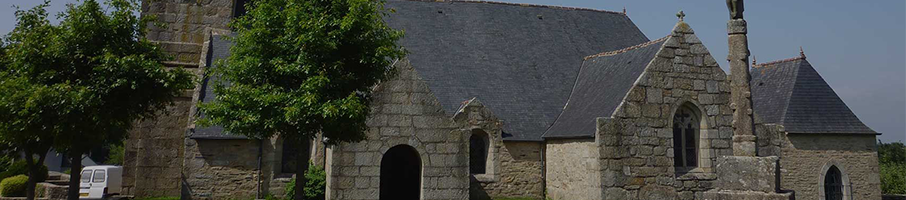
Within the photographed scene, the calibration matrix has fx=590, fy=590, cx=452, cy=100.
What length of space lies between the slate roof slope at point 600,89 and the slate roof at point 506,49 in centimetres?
56

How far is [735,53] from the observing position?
26.1 ft

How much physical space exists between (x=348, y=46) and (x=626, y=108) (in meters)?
6.23

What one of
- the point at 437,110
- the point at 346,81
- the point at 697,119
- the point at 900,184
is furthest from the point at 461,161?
the point at 900,184

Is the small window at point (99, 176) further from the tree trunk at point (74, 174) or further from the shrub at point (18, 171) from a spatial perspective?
the tree trunk at point (74, 174)

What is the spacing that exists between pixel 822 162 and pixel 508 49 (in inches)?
383

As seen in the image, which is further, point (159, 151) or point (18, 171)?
point (18, 171)

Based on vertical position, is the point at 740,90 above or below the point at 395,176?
above

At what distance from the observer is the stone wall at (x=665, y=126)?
1232cm

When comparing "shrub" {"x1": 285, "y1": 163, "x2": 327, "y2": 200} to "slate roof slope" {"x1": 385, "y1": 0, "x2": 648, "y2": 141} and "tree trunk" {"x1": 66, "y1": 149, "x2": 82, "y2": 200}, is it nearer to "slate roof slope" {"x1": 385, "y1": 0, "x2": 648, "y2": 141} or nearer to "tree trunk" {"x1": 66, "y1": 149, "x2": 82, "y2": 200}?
"slate roof slope" {"x1": 385, "y1": 0, "x2": 648, "y2": 141}

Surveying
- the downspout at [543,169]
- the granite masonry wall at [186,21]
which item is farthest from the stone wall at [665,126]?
the granite masonry wall at [186,21]

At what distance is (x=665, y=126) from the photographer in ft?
42.0

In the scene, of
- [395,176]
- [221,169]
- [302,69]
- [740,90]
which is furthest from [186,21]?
[740,90]

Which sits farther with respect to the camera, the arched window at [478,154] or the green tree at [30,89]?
the arched window at [478,154]

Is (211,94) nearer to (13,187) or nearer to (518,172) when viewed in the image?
(13,187)
